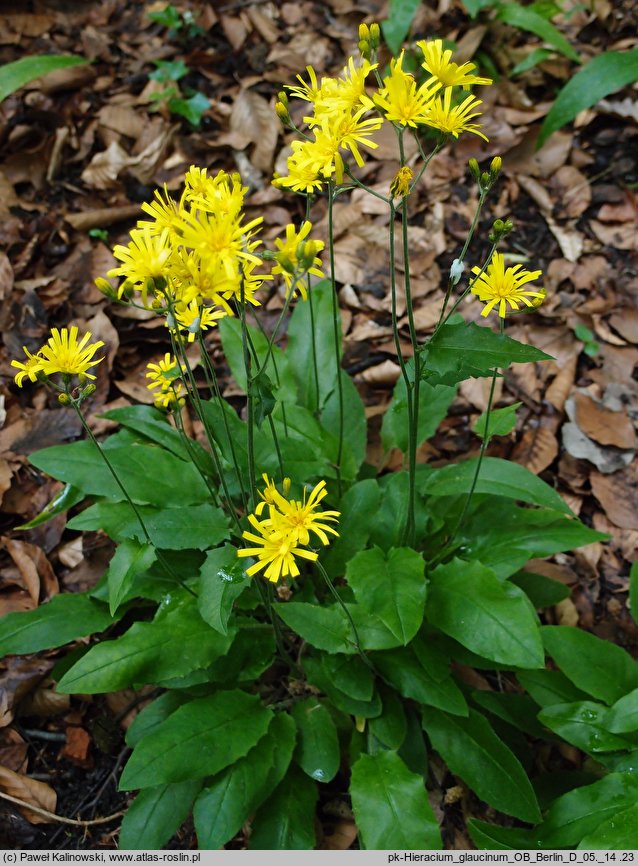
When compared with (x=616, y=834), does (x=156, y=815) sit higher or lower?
lower

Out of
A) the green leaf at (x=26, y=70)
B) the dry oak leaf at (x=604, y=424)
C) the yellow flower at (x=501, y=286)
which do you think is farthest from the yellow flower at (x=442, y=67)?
the green leaf at (x=26, y=70)

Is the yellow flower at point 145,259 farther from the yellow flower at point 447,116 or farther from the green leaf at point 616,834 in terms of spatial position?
the green leaf at point 616,834

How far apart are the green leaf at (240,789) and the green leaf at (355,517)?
0.72m

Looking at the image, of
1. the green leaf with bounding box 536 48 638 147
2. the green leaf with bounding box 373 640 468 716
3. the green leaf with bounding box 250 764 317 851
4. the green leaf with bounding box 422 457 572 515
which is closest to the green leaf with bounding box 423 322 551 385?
the green leaf with bounding box 422 457 572 515

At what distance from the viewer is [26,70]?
180 inches

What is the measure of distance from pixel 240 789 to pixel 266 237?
3.31 m

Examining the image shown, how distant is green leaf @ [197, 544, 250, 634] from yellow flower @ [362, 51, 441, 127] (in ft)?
4.82

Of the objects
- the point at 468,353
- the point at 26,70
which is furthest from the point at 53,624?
the point at 26,70

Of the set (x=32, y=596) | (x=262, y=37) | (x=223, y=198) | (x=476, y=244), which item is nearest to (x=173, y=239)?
(x=223, y=198)

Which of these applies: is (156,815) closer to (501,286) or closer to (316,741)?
(316,741)

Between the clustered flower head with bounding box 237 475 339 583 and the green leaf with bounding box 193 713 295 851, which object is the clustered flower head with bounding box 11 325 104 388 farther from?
the green leaf with bounding box 193 713 295 851

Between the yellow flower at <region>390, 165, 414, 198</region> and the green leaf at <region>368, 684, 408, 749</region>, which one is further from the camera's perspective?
the green leaf at <region>368, 684, 408, 749</region>

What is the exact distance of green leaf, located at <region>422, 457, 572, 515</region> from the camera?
2.84m

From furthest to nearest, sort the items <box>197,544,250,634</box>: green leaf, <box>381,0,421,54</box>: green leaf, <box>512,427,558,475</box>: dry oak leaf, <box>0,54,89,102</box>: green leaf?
<box>381,0,421,54</box>: green leaf < <box>0,54,89,102</box>: green leaf < <box>512,427,558,475</box>: dry oak leaf < <box>197,544,250,634</box>: green leaf
